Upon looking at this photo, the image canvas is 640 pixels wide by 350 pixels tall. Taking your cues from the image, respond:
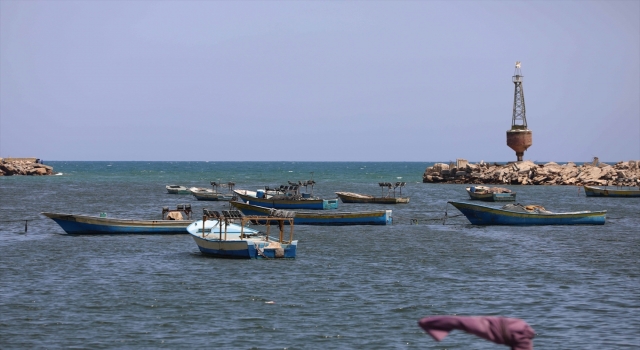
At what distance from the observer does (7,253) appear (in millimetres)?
37781

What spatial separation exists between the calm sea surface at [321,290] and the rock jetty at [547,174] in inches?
2451

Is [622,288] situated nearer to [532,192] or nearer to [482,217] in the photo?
[482,217]

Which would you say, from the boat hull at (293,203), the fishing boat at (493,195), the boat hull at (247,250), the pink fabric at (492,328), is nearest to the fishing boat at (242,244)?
A: the boat hull at (247,250)

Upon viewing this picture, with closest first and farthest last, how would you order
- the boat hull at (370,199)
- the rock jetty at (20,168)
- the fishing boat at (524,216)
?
the fishing boat at (524,216)
the boat hull at (370,199)
the rock jetty at (20,168)

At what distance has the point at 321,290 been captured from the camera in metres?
27.7

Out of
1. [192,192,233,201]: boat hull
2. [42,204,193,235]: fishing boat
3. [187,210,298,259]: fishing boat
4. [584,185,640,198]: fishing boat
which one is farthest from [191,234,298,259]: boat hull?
[584,185,640,198]: fishing boat

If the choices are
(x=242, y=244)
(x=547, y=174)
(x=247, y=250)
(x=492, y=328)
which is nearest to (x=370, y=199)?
(x=547, y=174)

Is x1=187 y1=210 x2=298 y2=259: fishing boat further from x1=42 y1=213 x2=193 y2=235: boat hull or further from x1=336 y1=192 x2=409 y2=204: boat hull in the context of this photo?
x1=336 y1=192 x2=409 y2=204: boat hull

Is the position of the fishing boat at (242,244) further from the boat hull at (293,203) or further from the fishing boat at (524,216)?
the boat hull at (293,203)

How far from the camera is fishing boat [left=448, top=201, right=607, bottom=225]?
53.3m

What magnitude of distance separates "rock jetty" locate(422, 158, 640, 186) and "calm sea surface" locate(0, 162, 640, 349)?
62.3m

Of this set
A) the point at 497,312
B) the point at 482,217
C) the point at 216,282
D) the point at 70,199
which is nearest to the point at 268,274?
the point at 216,282

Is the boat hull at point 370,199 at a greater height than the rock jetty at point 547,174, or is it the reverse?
the rock jetty at point 547,174

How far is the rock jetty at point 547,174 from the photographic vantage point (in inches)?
4289
